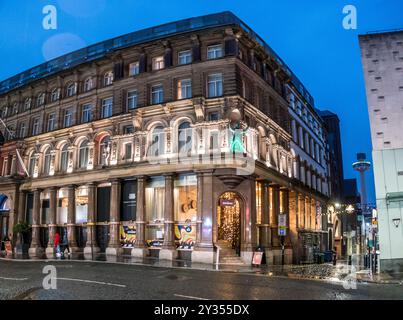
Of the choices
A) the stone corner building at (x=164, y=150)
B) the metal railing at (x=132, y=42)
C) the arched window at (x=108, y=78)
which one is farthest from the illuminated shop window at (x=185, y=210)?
the arched window at (x=108, y=78)

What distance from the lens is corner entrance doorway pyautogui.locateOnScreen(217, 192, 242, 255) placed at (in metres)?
28.7

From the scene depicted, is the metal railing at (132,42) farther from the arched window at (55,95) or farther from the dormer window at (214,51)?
the arched window at (55,95)

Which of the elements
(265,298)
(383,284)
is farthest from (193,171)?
(265,298)

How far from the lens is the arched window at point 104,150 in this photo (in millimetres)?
33894

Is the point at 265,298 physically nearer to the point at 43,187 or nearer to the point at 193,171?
the point at 193,171

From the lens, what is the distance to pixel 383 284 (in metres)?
17.7

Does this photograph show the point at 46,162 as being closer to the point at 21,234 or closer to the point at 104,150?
the point at 21,234

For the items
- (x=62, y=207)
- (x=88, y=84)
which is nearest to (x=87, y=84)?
(x=88, y=84)

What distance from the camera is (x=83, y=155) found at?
36344 mm

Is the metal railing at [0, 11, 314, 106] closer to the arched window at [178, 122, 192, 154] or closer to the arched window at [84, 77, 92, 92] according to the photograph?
the arched window at [84, 77, 92, 92]

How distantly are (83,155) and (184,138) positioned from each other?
11.9 meters

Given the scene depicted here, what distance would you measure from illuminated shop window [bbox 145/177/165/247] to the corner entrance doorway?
15.1 ft

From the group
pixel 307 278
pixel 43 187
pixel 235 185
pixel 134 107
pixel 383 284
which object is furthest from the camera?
pixel 43 187
